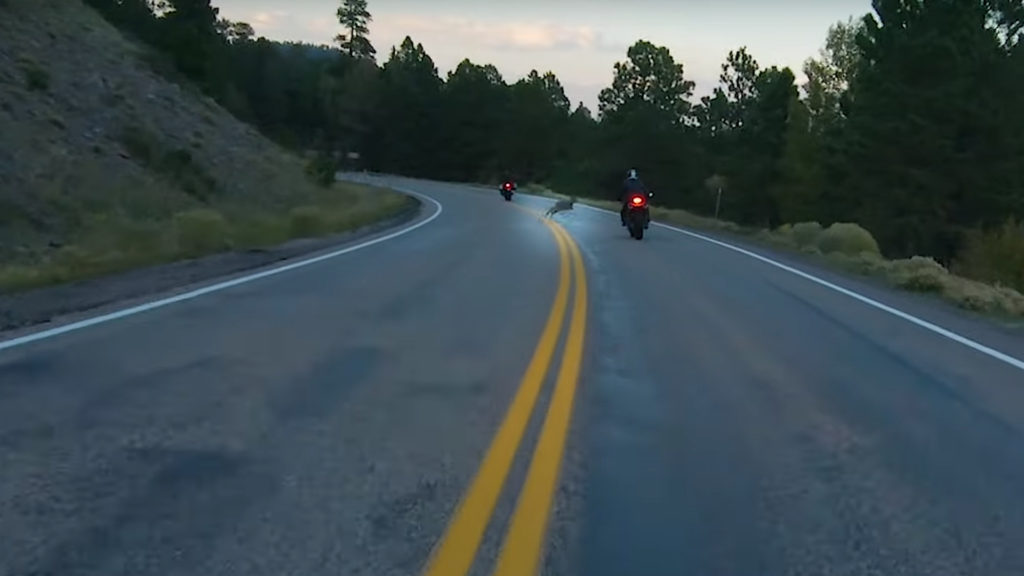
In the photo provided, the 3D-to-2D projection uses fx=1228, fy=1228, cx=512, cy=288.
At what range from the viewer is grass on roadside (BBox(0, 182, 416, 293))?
16750mm

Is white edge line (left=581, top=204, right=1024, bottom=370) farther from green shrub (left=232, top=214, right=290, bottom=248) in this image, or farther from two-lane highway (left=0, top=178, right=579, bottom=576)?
green shrub (left=232, top=214, right=290, bottom=248)

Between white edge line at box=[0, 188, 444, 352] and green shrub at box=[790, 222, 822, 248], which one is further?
green shrub at box=[790, 222, 822, 248]

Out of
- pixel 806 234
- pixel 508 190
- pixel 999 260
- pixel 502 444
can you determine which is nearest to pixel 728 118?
pixel 508 190

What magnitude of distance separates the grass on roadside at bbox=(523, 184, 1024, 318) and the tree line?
606mm

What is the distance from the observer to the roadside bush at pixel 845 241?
29812 millimetres

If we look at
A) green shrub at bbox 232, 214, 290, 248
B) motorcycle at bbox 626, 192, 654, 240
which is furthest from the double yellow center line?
motorcycle at bbox 626, 192, 654, 240

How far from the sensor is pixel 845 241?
30.2m

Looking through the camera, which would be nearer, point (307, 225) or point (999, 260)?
point (999, 260)

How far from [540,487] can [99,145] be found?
30630 millimetres

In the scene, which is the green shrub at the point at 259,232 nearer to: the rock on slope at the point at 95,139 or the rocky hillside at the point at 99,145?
the rocky hillside at the point at 99,145

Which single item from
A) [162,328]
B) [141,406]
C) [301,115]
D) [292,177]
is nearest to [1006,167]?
[292,177]

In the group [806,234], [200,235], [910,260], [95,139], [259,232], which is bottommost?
[259,232]

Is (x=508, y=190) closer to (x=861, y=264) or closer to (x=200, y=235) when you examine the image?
(x=861, y=264)

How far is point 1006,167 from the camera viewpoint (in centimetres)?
4362
